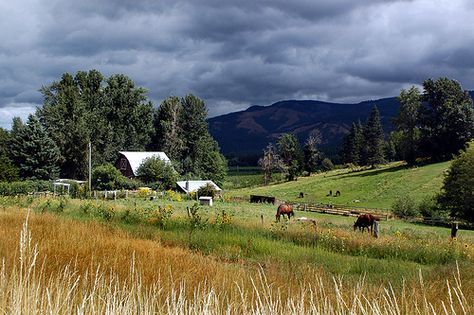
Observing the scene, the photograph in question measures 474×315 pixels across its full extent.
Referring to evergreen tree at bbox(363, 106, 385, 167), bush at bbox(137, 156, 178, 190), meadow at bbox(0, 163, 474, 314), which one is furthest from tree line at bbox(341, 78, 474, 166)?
meadow at bbox(0, 163, 474, 314)

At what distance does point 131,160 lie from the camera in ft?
228

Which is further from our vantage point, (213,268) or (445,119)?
(445,119)

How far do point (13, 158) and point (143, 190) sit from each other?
2114 centimetres

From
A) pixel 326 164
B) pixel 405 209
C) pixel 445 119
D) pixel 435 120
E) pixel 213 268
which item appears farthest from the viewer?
pixel 326 164

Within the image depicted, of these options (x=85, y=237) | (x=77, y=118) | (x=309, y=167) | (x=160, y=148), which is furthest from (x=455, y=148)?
(x=85, y=237)

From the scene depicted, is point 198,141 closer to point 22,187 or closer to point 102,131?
point 102,131

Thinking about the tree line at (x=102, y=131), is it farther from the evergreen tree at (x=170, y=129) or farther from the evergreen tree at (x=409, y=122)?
the evergreen tree at (x=409, y=122)

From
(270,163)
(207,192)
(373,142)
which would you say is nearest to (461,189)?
(207,192)

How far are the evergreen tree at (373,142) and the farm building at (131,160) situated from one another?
46549mm

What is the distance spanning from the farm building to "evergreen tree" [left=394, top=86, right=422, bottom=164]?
4119 cm

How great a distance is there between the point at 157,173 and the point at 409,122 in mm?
46262

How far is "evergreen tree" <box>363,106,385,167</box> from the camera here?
94750 mm

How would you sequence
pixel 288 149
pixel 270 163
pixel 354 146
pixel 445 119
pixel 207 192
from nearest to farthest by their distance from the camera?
pixel 207 192 < pixel 445 119 < pixel 270 163 < pixel 354 146 < pixel 288 149

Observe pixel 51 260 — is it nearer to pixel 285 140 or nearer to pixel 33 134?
pixel 33 134
